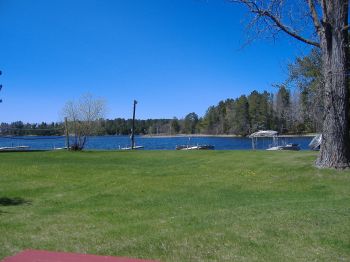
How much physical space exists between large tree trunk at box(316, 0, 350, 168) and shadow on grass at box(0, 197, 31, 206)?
30.4 ft

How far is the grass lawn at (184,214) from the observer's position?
5855mm

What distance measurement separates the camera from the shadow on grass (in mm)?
9782

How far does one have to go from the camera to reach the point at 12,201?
10164mm

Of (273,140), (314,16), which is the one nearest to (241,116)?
(273,140)

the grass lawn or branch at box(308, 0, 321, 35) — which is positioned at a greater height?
branch at box(308, 0, 321, 35)

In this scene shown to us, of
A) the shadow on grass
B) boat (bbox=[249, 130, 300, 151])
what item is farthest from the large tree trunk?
boat (bbox=[249, 130, 300, 151])

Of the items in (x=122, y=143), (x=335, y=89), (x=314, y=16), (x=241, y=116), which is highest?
(x=241, y=116)

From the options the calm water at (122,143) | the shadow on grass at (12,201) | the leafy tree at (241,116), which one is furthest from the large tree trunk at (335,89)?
the leafy tree at (241,116)

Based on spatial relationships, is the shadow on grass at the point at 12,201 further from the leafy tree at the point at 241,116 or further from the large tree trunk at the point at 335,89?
the leafy tree at the point at 241,116

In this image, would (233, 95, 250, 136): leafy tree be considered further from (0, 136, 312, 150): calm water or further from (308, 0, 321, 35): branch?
(308, 0, 321, 35): branch

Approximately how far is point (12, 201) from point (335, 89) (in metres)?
10.3

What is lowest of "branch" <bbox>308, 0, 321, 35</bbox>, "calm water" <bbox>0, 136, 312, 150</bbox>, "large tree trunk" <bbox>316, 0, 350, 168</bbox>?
"calm water" <bbox>0, 136, 312, 150</bbox>

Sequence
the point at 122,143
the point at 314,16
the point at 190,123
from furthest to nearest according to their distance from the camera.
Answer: the point at 190,123, the point at 122,143, the point at 314,16

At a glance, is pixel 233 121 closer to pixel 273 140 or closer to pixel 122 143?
pixel 122 143
